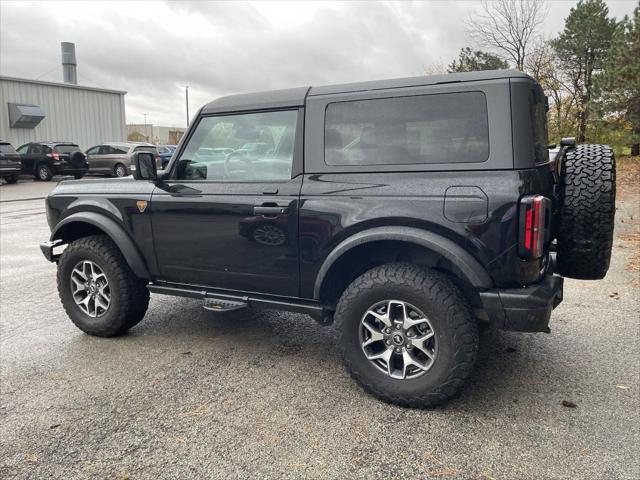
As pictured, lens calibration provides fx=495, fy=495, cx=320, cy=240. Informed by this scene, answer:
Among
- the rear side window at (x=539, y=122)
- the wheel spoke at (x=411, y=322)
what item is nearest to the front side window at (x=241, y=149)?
the wheel spoke at (x=411, y=322)

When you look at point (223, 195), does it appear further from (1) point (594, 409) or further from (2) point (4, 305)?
(2) point (4, 305)

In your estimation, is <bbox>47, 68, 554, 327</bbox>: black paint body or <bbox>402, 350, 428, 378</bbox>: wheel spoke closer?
<bbox>47, 68, 554, 327</bbox>: black paint body

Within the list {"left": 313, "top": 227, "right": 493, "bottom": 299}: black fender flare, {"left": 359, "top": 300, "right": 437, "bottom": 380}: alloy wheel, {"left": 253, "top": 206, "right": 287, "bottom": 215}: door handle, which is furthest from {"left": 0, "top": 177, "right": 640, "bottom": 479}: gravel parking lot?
{"left": 253, "top": 206, "right": 287, "bottom": 215}: door handle

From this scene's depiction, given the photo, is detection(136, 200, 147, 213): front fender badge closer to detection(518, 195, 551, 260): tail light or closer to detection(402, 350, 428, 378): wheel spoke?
detection(402, 350, 428, 378): wheel spoke

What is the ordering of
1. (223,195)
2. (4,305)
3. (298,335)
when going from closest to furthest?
(223,195)
(298,335)
(4,305)

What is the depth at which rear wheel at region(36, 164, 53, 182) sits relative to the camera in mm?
21188

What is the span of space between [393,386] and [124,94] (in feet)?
102

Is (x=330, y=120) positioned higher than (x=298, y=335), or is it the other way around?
(x=330, y=120)

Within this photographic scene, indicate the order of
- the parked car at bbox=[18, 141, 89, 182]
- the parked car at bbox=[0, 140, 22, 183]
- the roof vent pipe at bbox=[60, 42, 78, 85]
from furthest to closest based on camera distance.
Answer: the roof vent pipe at bbox=[60, 42, 78, 85], the parked car at bbox=[18, 141, 89, 182], the parked car at bbox=[0, 140, 22, 183]

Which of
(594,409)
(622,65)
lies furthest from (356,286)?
(622,65)

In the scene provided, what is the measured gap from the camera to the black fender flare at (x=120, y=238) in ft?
12.6

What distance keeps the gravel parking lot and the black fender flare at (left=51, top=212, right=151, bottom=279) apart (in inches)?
24.6

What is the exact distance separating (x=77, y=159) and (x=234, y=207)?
67.0ft

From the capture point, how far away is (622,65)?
18828 millimetres
